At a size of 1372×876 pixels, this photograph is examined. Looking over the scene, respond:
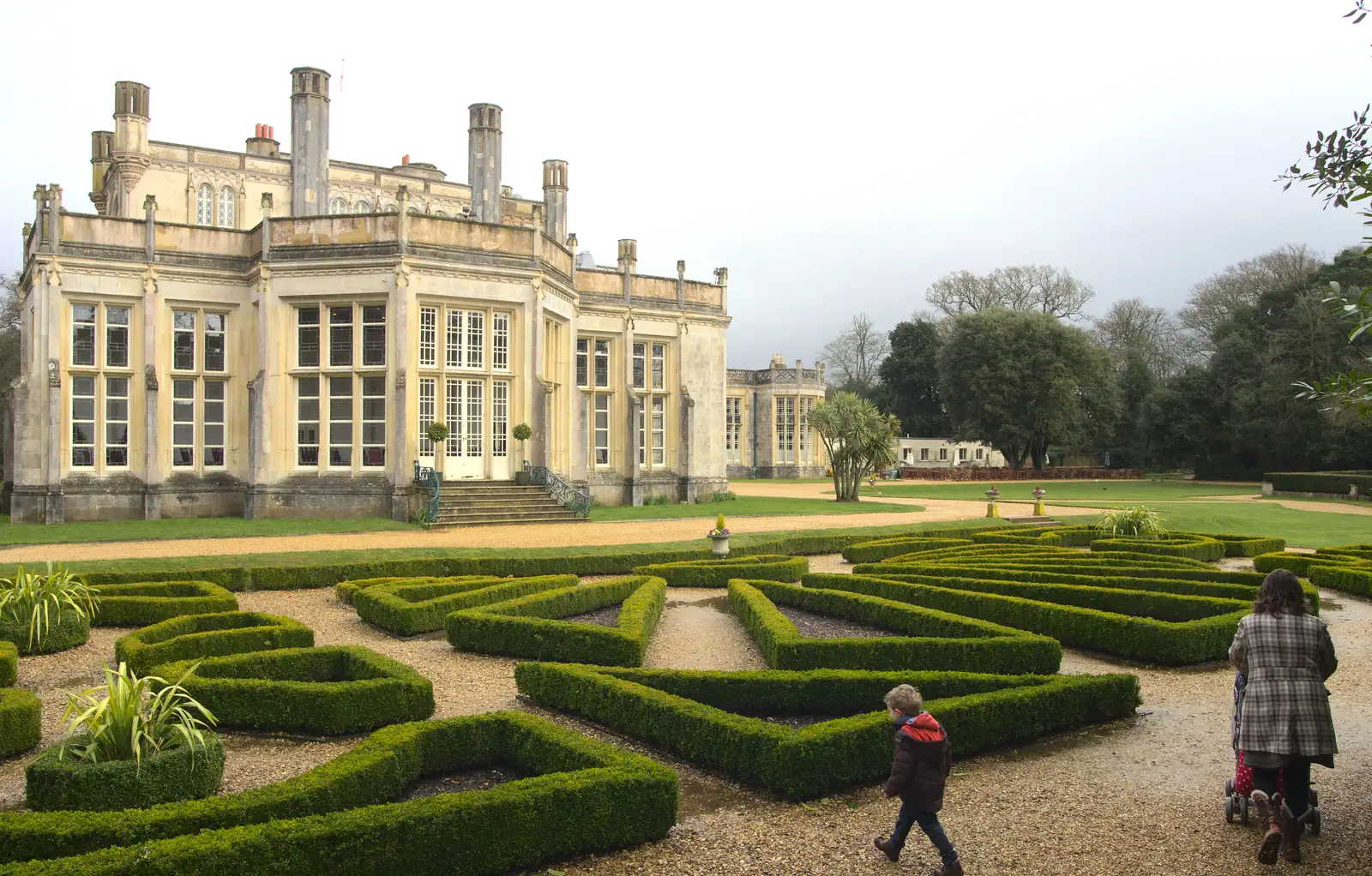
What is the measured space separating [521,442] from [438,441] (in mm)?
2497

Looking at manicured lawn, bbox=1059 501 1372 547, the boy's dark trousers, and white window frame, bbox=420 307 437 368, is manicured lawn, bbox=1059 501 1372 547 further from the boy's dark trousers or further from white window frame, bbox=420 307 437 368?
the boy's dark trousers

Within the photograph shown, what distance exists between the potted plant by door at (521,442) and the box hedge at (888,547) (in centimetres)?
1048

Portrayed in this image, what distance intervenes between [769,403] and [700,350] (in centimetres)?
3202

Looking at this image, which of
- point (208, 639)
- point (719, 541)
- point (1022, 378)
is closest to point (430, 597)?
point (208, 639)

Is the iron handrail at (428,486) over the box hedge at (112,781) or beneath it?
over

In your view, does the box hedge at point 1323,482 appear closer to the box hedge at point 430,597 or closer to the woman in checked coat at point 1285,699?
the box hedge at point 430,597

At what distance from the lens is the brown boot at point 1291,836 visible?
19.7ft

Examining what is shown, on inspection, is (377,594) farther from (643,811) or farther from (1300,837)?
(1300,837)

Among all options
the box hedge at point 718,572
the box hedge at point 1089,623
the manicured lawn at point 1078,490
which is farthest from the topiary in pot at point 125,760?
the manicured lawn at point 1078,490

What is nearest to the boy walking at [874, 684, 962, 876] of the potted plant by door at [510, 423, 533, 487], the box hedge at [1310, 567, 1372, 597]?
the box hedge at [1310, 567, 1372, 597]

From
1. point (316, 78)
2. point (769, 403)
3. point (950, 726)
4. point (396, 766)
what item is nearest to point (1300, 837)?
point (950, 726)

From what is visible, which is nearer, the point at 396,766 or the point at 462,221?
the point at 396,766

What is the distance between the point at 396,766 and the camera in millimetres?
6828

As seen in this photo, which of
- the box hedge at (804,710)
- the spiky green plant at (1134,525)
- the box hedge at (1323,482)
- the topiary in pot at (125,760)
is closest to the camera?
the topiary in pot at (125,760)
